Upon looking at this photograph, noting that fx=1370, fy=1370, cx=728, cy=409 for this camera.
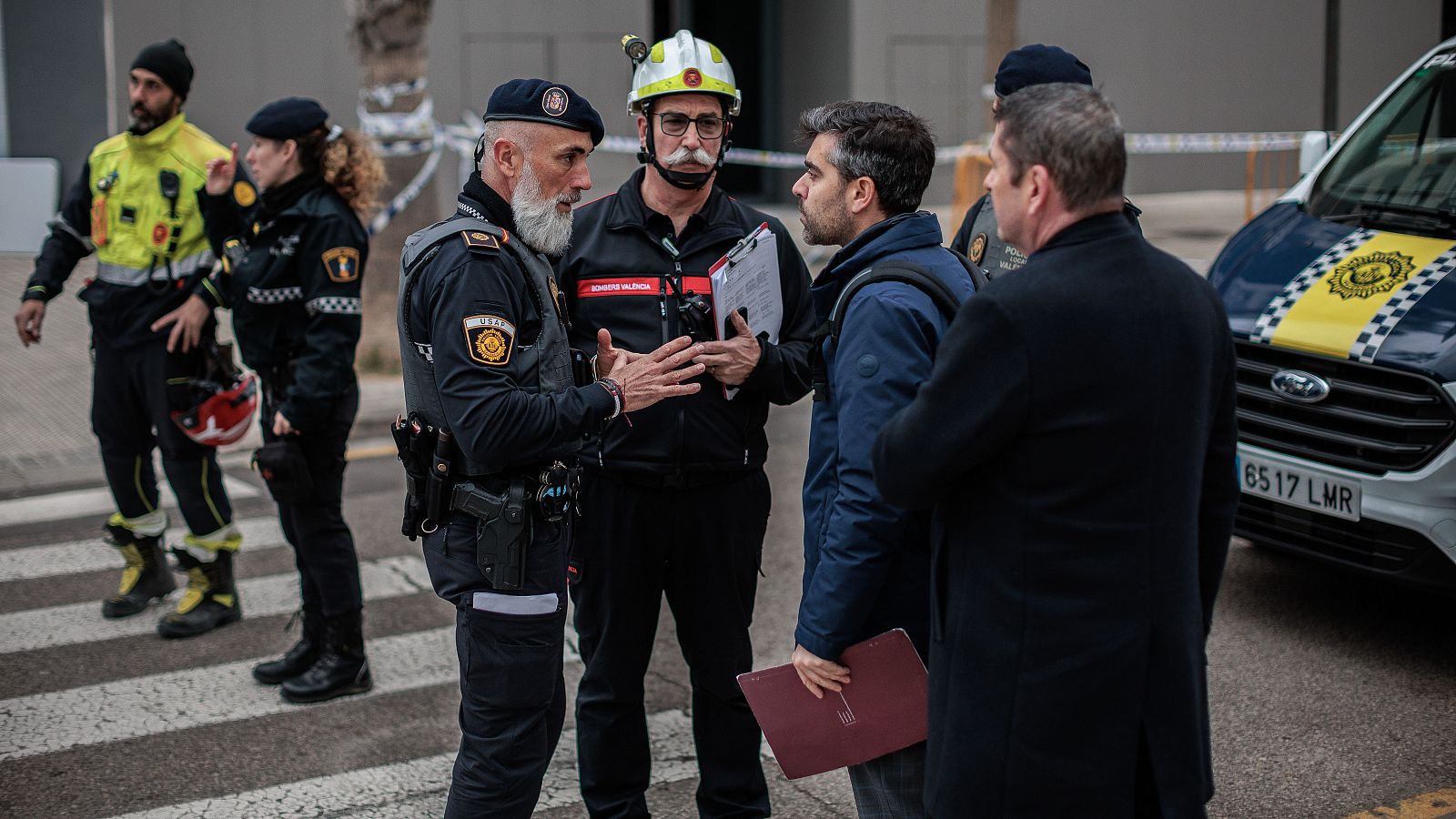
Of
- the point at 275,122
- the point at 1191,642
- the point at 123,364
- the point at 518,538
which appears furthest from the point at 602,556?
the point at 123,364

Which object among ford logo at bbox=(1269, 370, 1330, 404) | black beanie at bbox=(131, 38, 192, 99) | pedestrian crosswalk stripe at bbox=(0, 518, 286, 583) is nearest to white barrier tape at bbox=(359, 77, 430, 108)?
pedestrian crosswalk stripe at bbox=(0, 518, 286, 583)

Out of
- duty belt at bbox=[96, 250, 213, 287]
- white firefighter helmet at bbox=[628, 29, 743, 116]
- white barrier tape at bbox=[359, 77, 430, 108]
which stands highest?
white barrier tape at bbox=[359, 77, 430, 108]

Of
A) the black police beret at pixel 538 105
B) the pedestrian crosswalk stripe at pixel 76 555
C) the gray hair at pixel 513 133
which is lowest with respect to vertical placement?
the pedestrian crosswalk stripe at pixel 76 555

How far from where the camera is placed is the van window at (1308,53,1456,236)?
5.31 m

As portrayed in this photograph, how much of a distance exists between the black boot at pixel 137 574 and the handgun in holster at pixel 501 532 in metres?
3.14

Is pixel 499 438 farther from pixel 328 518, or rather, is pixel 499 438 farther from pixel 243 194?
pixel 243 194

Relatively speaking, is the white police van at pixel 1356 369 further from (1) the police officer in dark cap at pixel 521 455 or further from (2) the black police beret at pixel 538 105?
(2) the black police beret at pixel 538 105

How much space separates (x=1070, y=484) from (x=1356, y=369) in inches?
122

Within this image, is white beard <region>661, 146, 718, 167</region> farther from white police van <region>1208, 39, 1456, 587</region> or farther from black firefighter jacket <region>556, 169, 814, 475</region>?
white police van <region>1208, 39, 1456, 587</region>

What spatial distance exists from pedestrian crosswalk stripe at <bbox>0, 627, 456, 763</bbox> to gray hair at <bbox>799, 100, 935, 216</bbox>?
9.51 ft

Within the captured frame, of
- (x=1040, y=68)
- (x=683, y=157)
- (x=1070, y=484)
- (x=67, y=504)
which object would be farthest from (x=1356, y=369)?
(x=67, y=504)

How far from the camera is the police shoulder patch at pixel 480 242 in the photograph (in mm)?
3055

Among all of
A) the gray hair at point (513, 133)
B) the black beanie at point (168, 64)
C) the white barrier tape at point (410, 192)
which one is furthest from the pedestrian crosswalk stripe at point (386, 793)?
the white barrier tape at point (410, 192)

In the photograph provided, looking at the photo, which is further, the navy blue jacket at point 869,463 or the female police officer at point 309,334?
the female police officer at point 309,334
